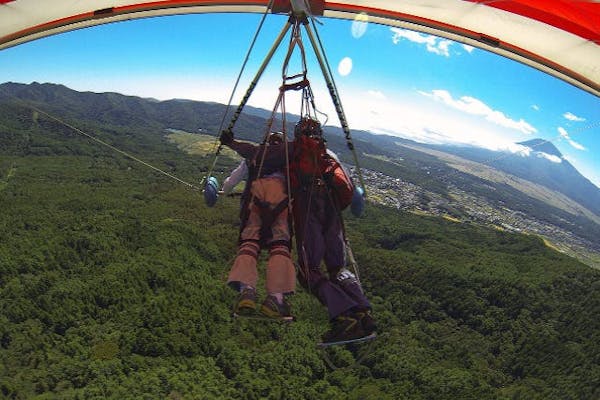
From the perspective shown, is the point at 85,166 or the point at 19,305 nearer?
the point at 19,305

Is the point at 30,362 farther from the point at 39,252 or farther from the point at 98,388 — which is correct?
the point at 39,252

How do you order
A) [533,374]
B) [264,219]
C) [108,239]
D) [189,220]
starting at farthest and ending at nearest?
[189,220] → [108,239] → [533,374] → [264,219]

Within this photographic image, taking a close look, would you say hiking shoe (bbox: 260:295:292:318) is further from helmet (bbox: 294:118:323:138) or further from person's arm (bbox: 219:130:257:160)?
helmet (bbox: 294:118:323:138)

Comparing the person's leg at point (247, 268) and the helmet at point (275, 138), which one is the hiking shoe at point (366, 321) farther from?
the helmet at point (275, 138)

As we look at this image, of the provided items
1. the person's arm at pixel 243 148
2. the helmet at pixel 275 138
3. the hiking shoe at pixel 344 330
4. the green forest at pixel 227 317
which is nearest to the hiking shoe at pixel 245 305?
the hiking shoe at pixel 344 330

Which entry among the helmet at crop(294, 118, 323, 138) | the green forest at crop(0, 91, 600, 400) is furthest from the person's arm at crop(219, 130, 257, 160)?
the green forest at crop(0, 91, 600, 400)

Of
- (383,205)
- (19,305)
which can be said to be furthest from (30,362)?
(383,205)

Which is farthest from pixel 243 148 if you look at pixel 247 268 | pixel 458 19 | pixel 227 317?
pixel 227 317
